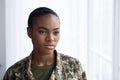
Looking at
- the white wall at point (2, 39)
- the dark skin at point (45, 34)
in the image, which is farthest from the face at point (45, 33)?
the white wall at point (2, 39)

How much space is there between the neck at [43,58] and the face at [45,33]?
0.03m

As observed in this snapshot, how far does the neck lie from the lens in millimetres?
991

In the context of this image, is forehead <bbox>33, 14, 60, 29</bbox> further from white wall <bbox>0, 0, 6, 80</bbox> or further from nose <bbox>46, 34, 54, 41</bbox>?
white wall <bbox>0, 0, 6, 80</bbox>

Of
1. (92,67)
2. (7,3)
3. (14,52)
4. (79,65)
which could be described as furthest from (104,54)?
(79,65)

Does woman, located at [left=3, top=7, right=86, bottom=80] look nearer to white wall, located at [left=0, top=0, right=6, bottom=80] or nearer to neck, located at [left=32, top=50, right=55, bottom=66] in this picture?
→ neck, located at [left=32, top=50, right=55, bottom=66]

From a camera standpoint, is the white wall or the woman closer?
the woman

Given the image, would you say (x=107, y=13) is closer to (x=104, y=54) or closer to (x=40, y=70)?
(x=104, y=54)

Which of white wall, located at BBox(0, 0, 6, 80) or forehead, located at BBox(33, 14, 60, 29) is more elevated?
forehead, located at BBox(33, 14, 60, 29)

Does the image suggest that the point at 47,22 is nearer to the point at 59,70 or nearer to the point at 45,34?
the point at 45,34

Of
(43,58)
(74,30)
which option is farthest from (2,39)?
Result: (43,58)

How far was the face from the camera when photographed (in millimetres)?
931

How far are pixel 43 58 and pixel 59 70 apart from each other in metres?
0.08

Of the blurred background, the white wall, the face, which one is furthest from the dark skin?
the white wall

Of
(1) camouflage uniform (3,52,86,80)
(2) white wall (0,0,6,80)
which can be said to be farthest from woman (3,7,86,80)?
(2) white wall (0,0,6,80)
